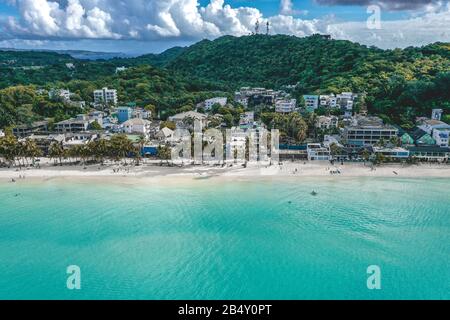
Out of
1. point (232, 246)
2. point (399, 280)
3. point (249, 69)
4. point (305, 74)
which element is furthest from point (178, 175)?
point (249, 69)

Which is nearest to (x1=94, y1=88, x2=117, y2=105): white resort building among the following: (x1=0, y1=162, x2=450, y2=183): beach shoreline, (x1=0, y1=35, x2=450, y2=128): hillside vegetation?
(x1=0, y1=35, x2=450, y2=128): hillside vegetation

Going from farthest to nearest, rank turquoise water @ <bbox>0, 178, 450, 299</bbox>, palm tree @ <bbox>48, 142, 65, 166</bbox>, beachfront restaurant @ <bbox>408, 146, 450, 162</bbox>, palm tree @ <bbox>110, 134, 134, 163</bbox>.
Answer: beachfront restaurant @ <bbox>408, 146, 450, 162</bbox> < palm tree @ <bbox>48, 142, 65, 166</bbox> < palm tree @ <bbox>110, 134, 134, 163</bbox> < turquoise water @ <bbox>0, 178, 450, 299</bbox>

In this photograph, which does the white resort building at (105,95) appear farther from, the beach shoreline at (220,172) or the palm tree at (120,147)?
the palm tree at (120,147)

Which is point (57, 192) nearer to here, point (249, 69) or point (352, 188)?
point (352, 188)

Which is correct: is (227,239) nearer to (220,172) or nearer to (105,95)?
(220,172)

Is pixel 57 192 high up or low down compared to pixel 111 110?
down

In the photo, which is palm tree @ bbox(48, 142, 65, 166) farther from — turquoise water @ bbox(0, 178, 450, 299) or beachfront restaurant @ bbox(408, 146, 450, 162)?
beachfront restaurant @ bbox(408, 146, 450, 162)
